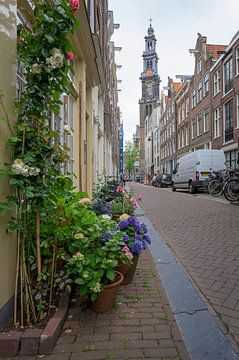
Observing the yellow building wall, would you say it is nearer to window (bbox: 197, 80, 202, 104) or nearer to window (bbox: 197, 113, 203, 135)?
window (bbox: 197, 113, 203, 135)

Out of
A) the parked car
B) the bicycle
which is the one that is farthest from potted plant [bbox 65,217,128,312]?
the parked car

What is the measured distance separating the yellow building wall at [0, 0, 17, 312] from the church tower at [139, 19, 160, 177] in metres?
77.9

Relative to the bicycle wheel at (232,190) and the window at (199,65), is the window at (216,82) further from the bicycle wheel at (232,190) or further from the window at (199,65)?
the bicycle wheel at (232,190)

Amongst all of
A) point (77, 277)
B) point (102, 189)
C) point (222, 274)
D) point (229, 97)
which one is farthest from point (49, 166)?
point (229, 97)

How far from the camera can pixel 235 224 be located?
675 centimetres

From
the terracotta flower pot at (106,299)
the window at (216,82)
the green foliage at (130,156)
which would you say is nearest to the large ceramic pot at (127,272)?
the terracotta flower pot at (106,299)

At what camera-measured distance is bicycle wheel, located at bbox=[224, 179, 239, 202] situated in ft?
36.7

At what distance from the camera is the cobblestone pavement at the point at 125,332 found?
201cm

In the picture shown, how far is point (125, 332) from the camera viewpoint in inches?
89.4

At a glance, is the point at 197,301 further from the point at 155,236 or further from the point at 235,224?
the point at 235,224

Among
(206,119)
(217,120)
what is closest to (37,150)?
(217,120)

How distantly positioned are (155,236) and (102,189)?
3533 millimetres

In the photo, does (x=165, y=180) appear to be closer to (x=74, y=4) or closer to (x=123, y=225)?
(x=123, y=225)

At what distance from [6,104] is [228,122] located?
66.4 feet
